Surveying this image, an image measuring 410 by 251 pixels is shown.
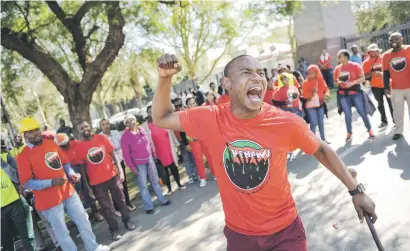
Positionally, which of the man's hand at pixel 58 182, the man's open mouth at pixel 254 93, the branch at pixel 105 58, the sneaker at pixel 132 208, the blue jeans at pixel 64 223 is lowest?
the sneaker at pixel 132 208

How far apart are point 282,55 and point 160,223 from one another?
2796cm

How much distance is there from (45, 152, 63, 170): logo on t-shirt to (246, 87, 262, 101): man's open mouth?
3274 millimetres

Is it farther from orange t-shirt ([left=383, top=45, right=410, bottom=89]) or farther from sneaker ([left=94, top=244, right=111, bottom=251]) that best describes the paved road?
orange t-shirt ([left=383, top=45, right=410, bottom=89])

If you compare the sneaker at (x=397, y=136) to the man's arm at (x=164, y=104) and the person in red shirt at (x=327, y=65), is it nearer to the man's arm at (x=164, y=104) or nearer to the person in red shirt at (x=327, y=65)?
the man's arm at (x=164, y=104)

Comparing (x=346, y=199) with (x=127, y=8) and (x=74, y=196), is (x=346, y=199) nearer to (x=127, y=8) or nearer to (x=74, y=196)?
(x=74, y=196)

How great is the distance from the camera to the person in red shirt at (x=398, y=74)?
657 cm

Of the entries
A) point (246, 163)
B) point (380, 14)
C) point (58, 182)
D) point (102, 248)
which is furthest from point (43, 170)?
point (380, 14)

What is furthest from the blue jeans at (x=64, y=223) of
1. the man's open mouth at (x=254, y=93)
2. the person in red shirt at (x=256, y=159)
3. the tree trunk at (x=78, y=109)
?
the tree trunk at (x=78, y=109)

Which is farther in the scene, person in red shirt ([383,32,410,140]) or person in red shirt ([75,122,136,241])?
person in red shirt ([383,32,410,140])

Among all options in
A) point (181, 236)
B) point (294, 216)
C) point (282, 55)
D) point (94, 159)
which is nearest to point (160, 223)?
point (181, 236)

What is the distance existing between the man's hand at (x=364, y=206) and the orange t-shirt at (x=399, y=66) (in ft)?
16.7

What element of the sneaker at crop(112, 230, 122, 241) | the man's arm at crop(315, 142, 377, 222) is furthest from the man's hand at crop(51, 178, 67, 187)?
the man's arm at crop(315, 142, 377, 222)

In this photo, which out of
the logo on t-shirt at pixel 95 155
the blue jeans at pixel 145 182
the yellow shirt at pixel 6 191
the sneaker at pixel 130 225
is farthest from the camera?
the blue jeans at pixel 145 182

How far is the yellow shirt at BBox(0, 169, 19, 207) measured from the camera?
4941 millimetres
